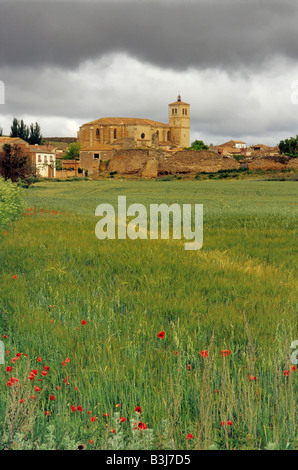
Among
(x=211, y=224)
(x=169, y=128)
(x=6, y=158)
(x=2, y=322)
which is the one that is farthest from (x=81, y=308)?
(x=169, y=128)

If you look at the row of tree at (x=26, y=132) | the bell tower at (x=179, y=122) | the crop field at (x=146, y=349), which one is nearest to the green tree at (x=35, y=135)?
the row of tree at (x=26, y=132)

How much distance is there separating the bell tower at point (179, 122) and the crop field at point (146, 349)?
124514 mm

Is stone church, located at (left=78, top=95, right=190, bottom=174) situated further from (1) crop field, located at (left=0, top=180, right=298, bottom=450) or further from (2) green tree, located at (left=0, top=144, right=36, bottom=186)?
(1) crop field, located at (left=0, top=180, right=298, bottom=450)

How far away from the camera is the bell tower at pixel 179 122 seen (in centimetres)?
13275

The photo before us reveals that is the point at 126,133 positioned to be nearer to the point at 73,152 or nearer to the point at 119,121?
the point at 119,121

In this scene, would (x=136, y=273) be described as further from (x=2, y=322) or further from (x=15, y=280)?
(x=2, y=322)

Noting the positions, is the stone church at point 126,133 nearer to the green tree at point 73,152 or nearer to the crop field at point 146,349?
the green tree at point 73,152

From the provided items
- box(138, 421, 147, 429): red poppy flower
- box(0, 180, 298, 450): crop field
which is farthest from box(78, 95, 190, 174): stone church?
box(138, 421, 147, 429): red poppy flower

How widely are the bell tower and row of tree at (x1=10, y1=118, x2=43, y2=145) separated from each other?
4044 cm

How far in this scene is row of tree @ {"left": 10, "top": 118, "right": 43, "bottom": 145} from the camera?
104m

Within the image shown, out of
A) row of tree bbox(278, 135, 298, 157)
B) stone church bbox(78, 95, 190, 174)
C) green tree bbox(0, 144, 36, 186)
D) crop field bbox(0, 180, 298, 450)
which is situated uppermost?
stone church bbox(78, 95, 190, 174)

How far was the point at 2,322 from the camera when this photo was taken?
4.96 metres

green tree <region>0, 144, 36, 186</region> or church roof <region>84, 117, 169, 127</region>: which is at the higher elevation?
church roof <region>84, 117, 169, 127</region>
